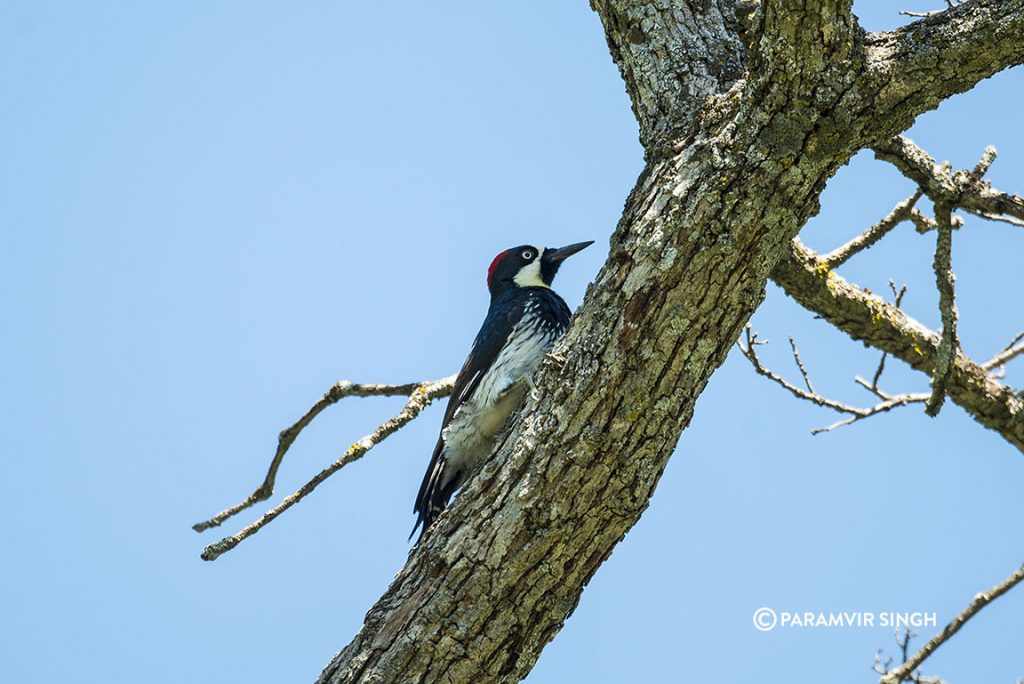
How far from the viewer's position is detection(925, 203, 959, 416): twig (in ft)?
11.7

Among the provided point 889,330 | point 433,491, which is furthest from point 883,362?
point 433,491

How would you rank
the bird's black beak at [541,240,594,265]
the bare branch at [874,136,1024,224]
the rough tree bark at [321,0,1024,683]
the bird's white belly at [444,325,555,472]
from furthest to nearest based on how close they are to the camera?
the bird's black beak at [541,240,594,265] < the bird's white belly at [444,325,555,472] < the bare branch at [874,136,1024,224] < the rough tree bark at [321,0,1024,683]

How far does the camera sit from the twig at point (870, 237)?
4777 millimetres

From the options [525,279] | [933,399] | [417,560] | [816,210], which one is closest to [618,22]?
[816,210]

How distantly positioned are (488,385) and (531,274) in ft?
5.73

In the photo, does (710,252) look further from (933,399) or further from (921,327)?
(921,327)

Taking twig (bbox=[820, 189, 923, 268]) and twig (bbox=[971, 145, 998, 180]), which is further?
twig (bbox=[820, 189, 923, 268])

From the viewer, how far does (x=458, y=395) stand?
491cm

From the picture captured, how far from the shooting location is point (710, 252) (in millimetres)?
3004

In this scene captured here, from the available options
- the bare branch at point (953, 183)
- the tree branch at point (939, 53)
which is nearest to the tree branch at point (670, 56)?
the tree branch at point (939, 53)

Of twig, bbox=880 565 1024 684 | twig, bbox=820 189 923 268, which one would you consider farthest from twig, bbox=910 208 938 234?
twig, bbox=880 565 1024 684

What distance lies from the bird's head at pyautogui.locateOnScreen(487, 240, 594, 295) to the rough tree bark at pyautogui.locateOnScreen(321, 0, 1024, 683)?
9.35ft

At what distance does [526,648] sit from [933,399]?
1.69 meters

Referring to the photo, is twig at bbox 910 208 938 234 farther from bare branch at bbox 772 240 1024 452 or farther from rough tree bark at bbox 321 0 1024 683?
rough tree bark at bbox 321 0 1024 683
